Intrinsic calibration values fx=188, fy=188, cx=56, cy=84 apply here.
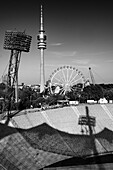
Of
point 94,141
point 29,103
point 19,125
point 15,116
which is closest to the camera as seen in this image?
point 94,141

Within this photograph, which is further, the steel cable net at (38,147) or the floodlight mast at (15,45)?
the floodlight mast at (15,45)

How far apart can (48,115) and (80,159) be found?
416 inches

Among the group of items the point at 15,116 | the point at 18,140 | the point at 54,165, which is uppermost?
the point at 15,116

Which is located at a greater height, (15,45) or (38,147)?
(15,45)

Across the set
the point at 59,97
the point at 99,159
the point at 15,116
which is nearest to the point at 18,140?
the point at 15,116

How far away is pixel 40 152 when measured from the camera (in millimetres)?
17922

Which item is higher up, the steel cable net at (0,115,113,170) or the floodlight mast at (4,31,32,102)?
the floodlight mast at (4,31,32,102)

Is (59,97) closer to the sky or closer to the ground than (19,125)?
closer to the sky

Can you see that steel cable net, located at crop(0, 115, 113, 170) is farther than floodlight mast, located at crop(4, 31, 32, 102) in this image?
No

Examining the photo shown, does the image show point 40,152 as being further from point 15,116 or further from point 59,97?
point 59,97

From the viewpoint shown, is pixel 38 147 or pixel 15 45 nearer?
pixel 38 147

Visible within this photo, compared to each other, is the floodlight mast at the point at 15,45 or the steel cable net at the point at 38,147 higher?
the floodlight mast at the point at 15,45

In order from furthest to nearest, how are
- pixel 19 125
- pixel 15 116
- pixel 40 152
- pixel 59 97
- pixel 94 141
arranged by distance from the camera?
1. pixel 59 97
2. pixel 15 116
3. pixel 19 125
4. pixel 94 141
5. pixel 40 152

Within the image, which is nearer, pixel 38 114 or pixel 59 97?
pixel 38 114
